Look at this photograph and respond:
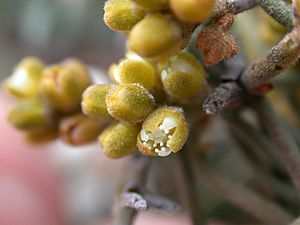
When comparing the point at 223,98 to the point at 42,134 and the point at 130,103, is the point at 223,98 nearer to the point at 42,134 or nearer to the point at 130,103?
the point at 130,103

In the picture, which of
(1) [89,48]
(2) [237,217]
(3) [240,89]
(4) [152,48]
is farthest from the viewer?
(1) [89,48]

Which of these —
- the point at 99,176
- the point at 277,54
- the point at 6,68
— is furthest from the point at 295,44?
the point at 6,68

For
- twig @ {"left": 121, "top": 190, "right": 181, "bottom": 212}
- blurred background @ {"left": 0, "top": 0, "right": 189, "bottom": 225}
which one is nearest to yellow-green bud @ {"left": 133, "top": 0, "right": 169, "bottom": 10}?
twig @ {"left": 121, "top": 190, "right": 181, "bottom": 212}

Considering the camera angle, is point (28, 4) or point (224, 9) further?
point (28, 4)

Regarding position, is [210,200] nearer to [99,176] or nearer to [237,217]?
[237,217]

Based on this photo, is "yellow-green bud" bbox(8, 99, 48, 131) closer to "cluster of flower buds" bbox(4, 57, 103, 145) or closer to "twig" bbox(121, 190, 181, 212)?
"cluster of flower buds" bbox(4, 57, 103, 145)

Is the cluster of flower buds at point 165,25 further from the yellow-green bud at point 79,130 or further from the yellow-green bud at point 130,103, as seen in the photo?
the yellow-green bud at point 79,130

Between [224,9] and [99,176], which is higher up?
[224,9]
